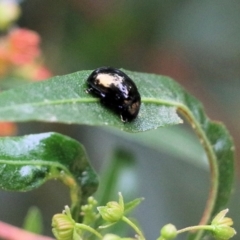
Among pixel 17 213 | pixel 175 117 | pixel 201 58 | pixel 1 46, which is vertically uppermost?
pixel 175 117

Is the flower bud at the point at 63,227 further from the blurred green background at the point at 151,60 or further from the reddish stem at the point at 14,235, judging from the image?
the blurred green background at the point at 151,60

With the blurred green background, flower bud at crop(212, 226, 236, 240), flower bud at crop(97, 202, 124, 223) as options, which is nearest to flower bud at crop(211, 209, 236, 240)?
flower bud at crop(212, 226, 236, 240)

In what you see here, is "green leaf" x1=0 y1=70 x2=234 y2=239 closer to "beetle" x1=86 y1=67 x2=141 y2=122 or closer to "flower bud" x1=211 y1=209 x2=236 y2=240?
"beetle" x1=86 y1=67 x2=141 y2=122

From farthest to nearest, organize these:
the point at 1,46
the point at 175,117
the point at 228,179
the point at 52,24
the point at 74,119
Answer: the point at 52,24
the point at 1,46
the point at 228,179
the point at 175,117
the point at 74,119

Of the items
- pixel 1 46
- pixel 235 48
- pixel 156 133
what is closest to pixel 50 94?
pixel 1 46

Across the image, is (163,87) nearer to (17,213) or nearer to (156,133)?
(156,133)

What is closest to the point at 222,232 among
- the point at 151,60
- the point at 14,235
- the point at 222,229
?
the point at 222,229

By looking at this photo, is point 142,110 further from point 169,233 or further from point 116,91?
point 169,233
